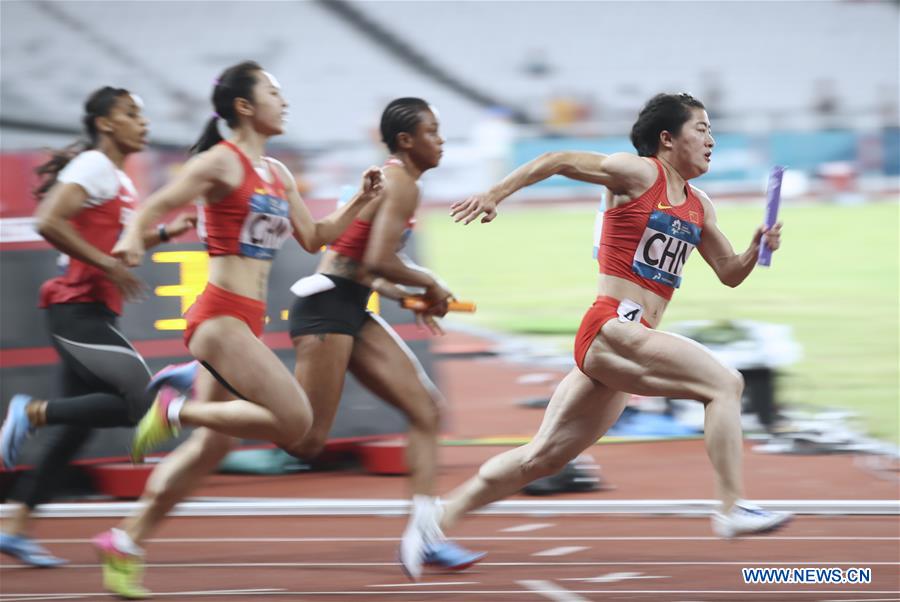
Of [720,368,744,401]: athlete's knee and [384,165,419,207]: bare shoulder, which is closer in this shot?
[720,368,744,401]: athlete's knee

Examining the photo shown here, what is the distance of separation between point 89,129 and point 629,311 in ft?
8.63

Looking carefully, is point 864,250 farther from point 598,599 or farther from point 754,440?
point 598,599

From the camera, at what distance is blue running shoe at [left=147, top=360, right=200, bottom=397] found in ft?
16.9

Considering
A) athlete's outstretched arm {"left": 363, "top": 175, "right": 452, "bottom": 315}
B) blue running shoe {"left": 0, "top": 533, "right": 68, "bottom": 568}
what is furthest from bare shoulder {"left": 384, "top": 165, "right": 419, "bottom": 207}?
blue running shoe {"left": 0, "top": 533, "right": 68, "bottom": 568}

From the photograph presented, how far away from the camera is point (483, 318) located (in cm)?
1587

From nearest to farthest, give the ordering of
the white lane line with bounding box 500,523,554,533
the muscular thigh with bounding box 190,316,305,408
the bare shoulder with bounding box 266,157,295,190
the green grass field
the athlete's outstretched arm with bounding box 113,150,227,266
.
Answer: the athlete's outstretched arm with bounding box 113,150,227,266 < the muscular thigh with bounding box 190,316,305,408 < the bare shoulder with bounding box 266,157,295,190 < the white lane line with bounding box 500,523,554,533 < the green grass field

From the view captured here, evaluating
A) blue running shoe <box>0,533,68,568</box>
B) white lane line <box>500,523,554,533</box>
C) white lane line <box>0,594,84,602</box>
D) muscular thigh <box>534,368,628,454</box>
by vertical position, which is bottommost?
white lane line <box>0,594,84,602</box>

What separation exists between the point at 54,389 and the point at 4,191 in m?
1.13

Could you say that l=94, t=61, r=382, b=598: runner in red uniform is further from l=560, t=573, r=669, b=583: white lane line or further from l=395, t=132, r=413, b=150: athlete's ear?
l=560, t=573, r=669, b=583: white lane line

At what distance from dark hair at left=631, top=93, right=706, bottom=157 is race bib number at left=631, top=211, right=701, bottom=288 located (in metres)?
A: 0.37

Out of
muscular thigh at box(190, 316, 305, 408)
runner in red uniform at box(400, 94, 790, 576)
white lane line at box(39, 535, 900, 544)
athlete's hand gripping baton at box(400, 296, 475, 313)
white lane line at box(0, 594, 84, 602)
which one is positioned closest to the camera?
runner in red uniform at box(400, 94, 790, 576)

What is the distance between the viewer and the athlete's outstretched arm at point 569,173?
4.73 metres

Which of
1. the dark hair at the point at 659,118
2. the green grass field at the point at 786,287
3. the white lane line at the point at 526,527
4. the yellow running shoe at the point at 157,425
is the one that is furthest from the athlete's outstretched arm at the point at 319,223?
the green grass field at the point at 786,287

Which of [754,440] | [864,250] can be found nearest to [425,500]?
[754,440]
